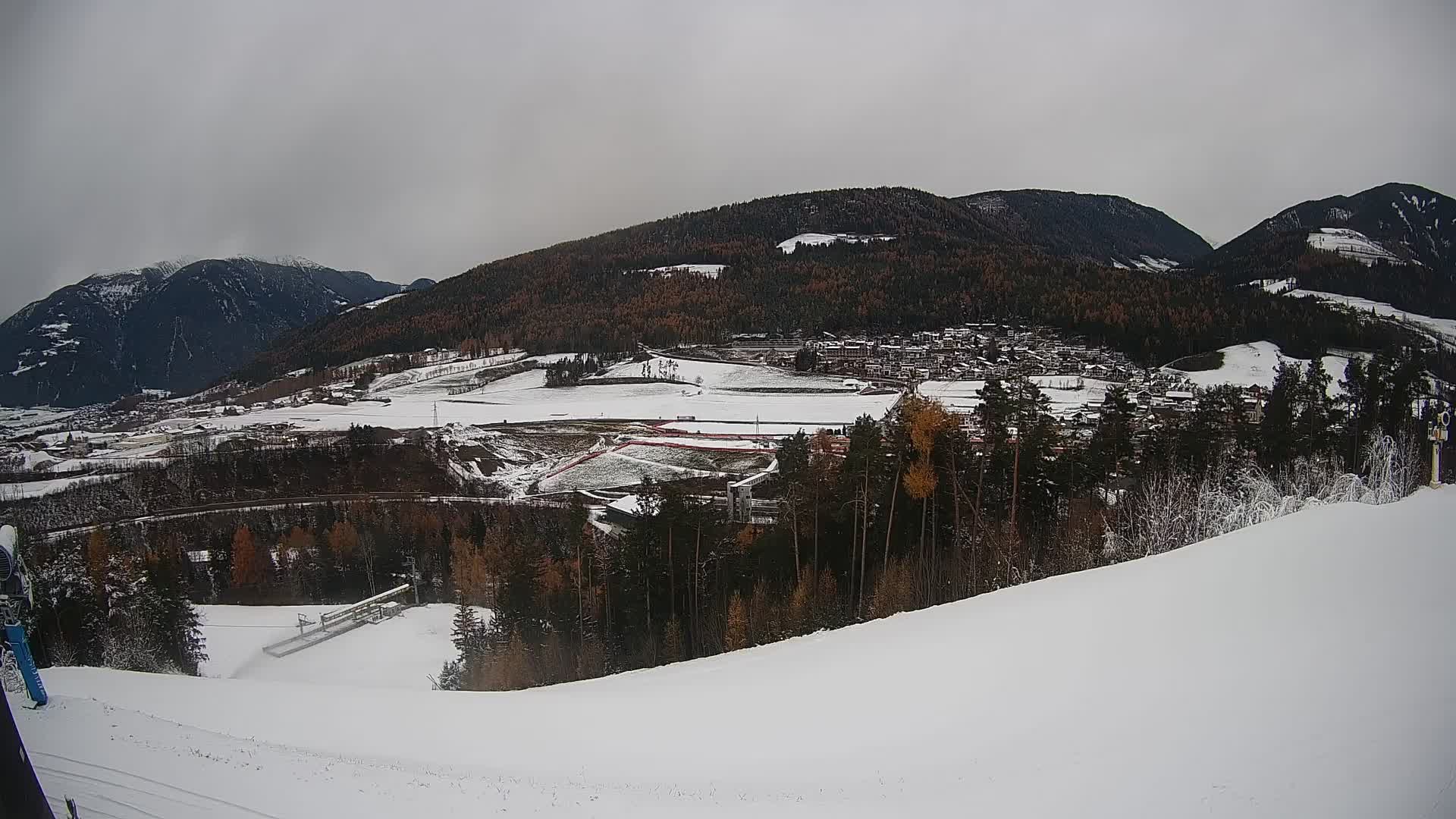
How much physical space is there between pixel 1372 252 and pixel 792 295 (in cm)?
11183

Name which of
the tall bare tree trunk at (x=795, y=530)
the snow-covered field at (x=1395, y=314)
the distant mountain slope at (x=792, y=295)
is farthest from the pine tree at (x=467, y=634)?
the snow-covered field at (x=1395, y=314)

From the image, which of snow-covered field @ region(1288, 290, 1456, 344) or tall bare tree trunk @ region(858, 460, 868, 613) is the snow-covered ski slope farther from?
snow-covered field @ region(1288, 290, 1456, 344)

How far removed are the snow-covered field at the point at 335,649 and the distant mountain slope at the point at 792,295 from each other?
258 ft

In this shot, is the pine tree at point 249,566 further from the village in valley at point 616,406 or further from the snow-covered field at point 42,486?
the snow-covered field at point 42,486

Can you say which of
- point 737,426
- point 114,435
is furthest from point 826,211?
point 114,435

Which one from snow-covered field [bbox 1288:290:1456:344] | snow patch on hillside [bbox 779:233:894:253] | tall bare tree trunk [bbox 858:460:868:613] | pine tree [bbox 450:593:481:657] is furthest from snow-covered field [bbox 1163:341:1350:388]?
snow patch on hillside [bbox 779:233:894:253]

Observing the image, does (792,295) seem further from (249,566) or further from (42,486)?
(42,486)

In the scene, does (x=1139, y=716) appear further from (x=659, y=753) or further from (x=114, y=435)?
(x=114, y=435)

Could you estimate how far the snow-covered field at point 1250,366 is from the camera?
2731 inches

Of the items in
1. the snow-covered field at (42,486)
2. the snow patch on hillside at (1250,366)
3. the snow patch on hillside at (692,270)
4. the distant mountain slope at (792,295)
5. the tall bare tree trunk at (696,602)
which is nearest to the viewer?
the tall bare tree trunk at (696,602)

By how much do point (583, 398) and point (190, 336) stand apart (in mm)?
183721

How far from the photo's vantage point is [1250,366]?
7456 centimetres

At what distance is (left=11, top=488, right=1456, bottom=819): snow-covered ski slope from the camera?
4.82 meters

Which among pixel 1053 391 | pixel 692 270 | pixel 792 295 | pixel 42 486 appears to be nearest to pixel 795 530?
pixel 42 486
